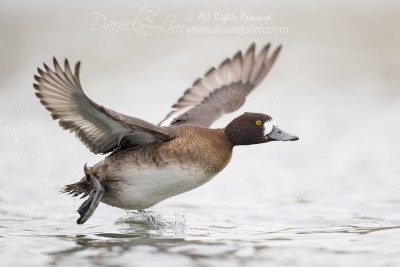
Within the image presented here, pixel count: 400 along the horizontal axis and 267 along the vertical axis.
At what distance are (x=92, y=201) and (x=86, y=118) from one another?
1.97 feet

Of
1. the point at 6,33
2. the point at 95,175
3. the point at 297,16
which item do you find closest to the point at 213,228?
the point at 95,175

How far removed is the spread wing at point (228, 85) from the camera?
7.54 metres

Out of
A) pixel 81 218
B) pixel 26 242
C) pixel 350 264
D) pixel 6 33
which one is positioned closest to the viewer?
pixel 350 264

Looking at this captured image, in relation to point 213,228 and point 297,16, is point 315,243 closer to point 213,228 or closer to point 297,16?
point 213,228

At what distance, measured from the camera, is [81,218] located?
6234 millimetres

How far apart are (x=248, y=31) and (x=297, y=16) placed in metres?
1.20

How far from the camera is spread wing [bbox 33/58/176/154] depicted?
5.83 meters

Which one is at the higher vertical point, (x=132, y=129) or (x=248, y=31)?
(x=248, y=31)

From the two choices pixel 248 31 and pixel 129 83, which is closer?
pixel 129 83

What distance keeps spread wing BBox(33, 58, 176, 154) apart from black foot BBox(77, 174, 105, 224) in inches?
9.3

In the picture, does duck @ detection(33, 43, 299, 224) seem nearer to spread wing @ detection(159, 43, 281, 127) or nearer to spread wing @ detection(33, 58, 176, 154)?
spread wing @ detection(33, 58, 176, 154)

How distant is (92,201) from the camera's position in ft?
20.6

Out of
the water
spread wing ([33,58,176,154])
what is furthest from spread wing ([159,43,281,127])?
spread wing ([33,58,176,154])
